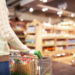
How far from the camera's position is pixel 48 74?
5.46 feet

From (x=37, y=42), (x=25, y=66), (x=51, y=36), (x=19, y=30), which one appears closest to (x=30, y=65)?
(x=25, y=66)

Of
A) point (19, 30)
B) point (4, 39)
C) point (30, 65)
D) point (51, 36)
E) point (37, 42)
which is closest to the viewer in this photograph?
point (4, 39)

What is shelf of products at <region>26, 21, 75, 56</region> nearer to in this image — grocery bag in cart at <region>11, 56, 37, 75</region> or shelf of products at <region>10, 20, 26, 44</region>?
shelf of products at <region>10, 20, 26, 44</region>

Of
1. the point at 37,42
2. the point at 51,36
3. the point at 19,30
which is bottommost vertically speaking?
the point at 37,42

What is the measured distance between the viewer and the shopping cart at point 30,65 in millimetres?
1425

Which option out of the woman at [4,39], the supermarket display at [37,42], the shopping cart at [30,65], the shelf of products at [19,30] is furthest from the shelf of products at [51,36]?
the woman at [4,39]

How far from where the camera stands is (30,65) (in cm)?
145

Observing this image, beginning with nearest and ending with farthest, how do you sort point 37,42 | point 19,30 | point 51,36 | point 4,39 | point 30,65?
point 4,39 → point 30,65 → point 37,42 → point 51,36 → point 19,30

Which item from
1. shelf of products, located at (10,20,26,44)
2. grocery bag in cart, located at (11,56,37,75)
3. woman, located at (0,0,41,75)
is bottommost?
grocery bag in cart, located at (11,56,37,75)

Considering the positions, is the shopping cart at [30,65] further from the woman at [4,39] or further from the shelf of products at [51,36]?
the shelf of products at [51,36]

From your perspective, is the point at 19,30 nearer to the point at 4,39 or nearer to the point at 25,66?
the point at 25,66

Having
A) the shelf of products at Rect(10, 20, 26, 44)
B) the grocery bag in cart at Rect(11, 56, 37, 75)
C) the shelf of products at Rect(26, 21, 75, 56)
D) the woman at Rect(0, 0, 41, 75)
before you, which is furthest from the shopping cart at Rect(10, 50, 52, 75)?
the shelf of products at Rect(10, 20, 26, 44)

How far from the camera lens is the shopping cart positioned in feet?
4.67

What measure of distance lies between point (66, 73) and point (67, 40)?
14.3 feet
